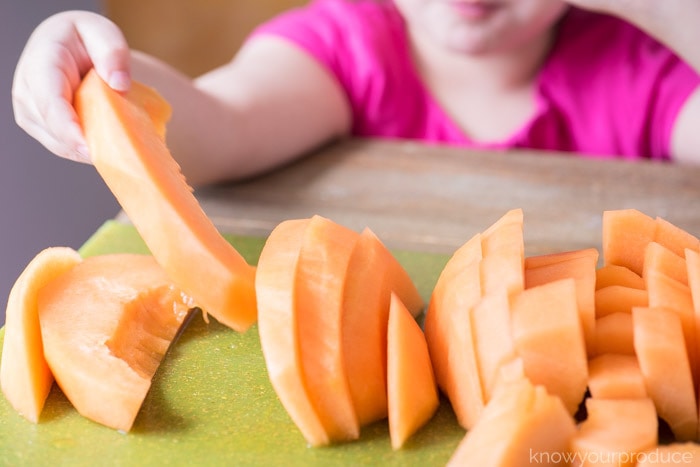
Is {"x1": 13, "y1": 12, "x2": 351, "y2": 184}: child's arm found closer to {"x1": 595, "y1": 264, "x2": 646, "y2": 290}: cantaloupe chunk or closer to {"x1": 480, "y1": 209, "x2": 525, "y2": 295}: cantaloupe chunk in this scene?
{"x1": 480, "y1": 209, "x2": 525, "y2": 295}: cantaloupe chunk

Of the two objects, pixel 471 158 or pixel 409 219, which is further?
pixel 471 158

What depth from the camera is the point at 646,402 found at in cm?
69

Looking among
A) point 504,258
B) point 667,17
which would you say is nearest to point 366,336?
point 504,258

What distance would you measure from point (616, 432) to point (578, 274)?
0.17 m

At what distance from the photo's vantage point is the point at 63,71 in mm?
937

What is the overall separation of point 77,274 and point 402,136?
35.8 inches

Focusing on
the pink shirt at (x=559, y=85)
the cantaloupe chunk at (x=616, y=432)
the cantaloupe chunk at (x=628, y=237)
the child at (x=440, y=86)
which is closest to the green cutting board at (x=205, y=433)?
the cantaloupe chunk at (x=616, y=432)

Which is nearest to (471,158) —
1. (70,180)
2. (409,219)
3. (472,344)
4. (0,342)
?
(409,219)

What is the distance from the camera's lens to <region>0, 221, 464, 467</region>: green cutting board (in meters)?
0.73

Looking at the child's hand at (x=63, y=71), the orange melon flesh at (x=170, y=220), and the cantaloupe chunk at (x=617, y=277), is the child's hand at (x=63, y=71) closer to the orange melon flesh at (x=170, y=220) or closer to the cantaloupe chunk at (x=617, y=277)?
the orange melon flesh at (x=170, y=220)

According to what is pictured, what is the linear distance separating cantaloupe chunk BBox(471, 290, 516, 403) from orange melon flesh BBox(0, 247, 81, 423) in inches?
16.3

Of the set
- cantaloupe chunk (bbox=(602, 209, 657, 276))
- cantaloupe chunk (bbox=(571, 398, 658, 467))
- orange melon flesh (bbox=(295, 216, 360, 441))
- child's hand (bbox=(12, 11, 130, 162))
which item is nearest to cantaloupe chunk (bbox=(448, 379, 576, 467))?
cantaloupe chunk (bbox=(571, 398, 658, 467))

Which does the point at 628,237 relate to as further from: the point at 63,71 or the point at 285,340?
the point at 63,71

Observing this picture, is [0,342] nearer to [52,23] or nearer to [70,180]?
[52,23]
